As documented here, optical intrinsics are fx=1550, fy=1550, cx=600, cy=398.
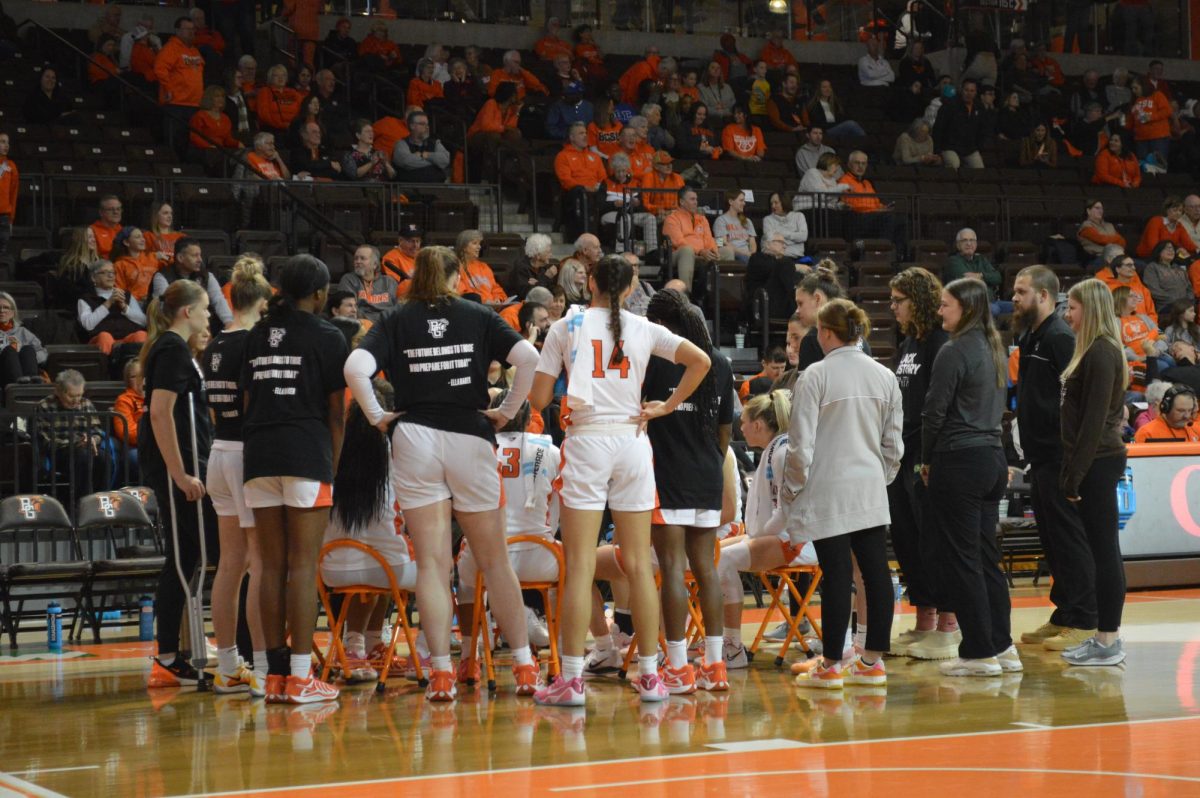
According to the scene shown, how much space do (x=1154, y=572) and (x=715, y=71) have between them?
394 inches

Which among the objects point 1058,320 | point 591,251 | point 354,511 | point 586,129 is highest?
point 586,129

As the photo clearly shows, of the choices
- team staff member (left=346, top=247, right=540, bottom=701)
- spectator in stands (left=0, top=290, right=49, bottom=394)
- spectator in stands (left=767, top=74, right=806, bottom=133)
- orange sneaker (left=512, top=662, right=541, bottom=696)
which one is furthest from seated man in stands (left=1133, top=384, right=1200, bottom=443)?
spectator in stands (left=767, top=74, right=806, bottom=133)

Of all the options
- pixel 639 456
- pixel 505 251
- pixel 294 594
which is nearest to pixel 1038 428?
pixel 639 456

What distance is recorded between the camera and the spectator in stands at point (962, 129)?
763 inches

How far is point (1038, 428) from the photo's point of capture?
289 inches

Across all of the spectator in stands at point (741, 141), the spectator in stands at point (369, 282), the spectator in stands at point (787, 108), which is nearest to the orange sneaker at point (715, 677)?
the spectator in stands at point (369, 282)

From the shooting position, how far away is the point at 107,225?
12.7 metres

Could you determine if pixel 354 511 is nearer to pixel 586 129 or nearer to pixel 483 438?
pixel 483 438

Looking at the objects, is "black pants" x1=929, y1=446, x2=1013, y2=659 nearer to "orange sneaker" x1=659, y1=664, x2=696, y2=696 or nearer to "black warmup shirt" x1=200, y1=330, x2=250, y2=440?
"orange sneaker" x1=659, y1=664, x2=696, y2=696

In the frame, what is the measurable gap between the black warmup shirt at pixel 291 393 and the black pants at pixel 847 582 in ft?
6.58

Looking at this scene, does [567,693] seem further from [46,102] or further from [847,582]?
[46,102]

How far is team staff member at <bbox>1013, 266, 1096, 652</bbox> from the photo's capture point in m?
7.23

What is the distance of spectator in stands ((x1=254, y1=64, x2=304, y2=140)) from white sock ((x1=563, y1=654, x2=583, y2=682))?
11.0m

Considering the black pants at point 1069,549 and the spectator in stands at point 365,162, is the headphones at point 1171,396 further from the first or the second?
the spectator in stands at point 365,162
